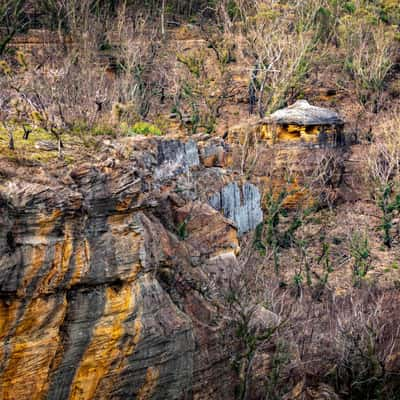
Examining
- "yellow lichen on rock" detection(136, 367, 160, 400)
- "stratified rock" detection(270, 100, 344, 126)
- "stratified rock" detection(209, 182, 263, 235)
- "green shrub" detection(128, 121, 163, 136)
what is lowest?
"yellow lichen on rock" detection(136, 367, 160, 400)

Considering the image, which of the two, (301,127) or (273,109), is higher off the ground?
(273,109)

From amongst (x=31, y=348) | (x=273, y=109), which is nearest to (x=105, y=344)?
(x=31, y=348)

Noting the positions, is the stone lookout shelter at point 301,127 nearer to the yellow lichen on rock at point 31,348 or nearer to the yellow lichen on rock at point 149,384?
the yellow lichen on rock at point 149,384

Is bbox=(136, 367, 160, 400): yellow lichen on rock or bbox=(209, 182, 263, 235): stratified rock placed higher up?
bbox=(209, 182, 263, 235): stratified rock

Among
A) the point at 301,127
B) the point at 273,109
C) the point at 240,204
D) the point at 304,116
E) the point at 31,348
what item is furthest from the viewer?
the point at 273,109

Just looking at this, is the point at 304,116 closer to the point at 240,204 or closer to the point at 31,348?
the point at 240,204

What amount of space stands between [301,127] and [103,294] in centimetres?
2092

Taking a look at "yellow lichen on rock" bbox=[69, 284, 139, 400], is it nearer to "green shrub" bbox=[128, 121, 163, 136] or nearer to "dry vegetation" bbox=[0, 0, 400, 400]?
"dry vegetation" bbox=[0, 0, 400, 400]

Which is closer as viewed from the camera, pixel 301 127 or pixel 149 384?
pixel 149 384

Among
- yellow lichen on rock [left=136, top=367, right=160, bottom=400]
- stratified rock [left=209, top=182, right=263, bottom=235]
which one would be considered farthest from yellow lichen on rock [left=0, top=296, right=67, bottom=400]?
stratified rock [left=209, top=182, right=263, bottom=235]

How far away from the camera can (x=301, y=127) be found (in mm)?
30359

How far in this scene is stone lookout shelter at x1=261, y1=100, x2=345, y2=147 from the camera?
30.3 meters

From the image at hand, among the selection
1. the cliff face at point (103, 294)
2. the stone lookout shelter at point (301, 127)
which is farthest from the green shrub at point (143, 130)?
the stone lookout shelter at point (301, 127)

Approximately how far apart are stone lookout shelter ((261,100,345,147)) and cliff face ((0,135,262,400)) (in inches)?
664
